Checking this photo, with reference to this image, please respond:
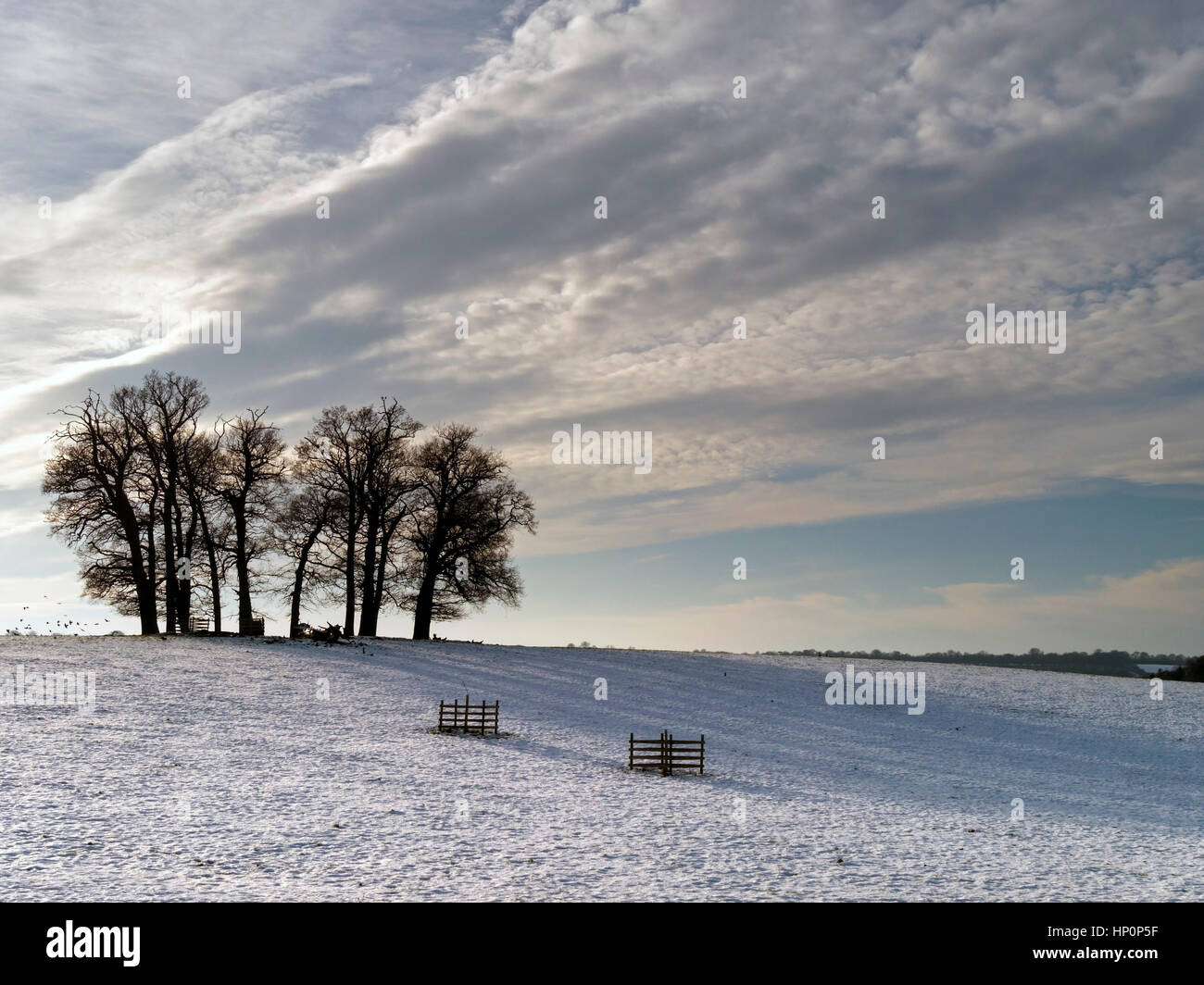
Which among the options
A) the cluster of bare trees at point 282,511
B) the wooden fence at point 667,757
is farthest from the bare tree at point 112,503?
the wooden fence at point 667,757

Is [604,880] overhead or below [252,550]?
below

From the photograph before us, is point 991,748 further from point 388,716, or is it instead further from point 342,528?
point 342,528

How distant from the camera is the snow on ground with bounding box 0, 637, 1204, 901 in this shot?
15.0 meters

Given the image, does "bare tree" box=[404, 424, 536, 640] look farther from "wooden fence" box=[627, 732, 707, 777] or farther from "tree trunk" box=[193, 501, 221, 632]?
"wooden fence" box=[627, 732, 707, 777]

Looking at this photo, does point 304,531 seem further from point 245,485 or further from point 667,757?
point 667,757

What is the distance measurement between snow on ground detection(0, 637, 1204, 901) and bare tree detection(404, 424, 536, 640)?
11707mm

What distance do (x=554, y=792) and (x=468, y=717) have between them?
9.73 meters

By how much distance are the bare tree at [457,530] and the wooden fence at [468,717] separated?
76.4ft

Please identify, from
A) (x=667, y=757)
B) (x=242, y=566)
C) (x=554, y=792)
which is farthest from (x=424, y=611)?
(x=554, y=792)

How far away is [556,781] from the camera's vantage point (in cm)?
2397

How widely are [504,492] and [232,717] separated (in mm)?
29928
